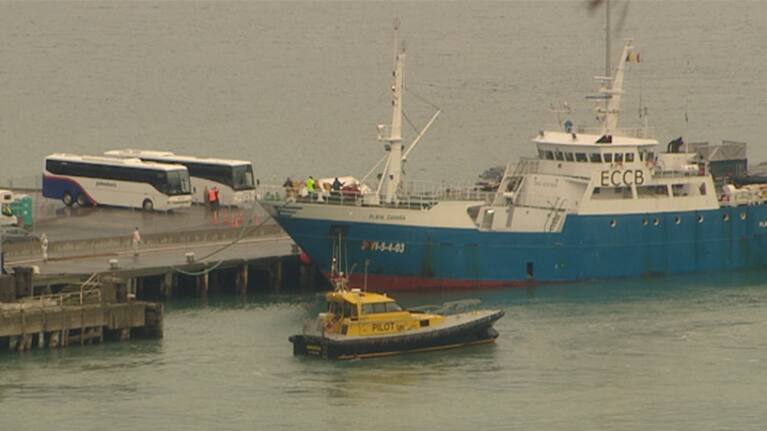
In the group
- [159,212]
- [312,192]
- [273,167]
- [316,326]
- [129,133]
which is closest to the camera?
[316,326]

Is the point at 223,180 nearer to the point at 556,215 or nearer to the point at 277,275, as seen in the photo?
the point at 277,275

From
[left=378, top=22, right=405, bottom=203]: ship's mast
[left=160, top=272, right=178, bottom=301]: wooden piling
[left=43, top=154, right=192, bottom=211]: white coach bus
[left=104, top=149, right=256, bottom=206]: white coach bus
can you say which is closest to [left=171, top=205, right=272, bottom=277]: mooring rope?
[left=160, top=272, right=178, bottom=301]: wooden piling

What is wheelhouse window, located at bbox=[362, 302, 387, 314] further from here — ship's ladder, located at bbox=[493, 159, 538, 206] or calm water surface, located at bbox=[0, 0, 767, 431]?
ship's ladder, located at bbox=[493, 159, 538, 206]

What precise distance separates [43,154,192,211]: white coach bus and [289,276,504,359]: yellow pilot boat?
21.9 m

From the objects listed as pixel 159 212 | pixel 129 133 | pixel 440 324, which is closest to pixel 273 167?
pixel 129 133

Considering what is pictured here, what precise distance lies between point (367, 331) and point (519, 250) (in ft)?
49.3

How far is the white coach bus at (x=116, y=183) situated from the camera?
296ft

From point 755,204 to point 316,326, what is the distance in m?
23.4

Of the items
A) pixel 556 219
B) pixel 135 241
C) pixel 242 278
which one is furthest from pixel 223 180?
pixel 556 219

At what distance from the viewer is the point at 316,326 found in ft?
225

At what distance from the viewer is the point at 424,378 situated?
6631cm

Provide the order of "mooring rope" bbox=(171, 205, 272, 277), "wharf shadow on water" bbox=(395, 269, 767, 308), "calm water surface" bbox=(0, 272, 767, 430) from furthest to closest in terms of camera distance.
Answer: "wharf shadow on water" bbox=(395, 269, 767, 308) < "mooring rope" bbox=(171, 205, 272, 277) < "calm water surface" bbox=(0, 272, 767, 430)

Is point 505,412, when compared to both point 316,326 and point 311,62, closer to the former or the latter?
point 316,326

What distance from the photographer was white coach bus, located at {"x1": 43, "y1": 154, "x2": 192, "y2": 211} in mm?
90188
